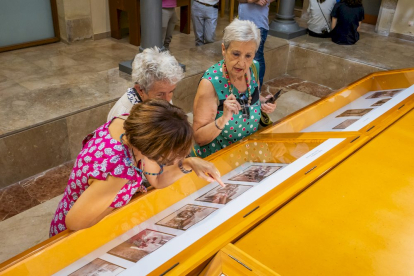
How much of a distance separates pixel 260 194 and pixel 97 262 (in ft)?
2.23

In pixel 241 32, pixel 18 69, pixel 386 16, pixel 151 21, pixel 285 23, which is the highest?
pixel 241 32

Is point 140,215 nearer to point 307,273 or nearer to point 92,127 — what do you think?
point 307,273

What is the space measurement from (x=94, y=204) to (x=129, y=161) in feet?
0.69

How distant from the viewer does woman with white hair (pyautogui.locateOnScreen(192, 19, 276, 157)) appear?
225cm

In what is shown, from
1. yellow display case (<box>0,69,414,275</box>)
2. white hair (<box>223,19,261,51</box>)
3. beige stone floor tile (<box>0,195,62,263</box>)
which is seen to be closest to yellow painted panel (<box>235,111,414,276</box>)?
yellow display case (<box>0,69,414,275</box>)

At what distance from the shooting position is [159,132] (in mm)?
1343

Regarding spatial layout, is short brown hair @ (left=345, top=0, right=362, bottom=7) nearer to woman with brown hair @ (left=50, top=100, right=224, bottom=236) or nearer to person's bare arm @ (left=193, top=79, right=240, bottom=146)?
person's bare arm @ (left=193, top=79, right=240, bottom=146)

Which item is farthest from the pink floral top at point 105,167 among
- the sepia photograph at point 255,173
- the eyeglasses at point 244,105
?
the eyeglasses at point 244,105

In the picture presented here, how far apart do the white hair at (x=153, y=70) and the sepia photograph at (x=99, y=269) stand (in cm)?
106

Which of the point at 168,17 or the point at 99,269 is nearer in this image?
the point at 99,269

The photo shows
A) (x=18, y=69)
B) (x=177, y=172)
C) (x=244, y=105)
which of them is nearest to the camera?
(x=177, y=172)

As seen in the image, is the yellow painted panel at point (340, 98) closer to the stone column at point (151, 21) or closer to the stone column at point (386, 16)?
the stone column at point (151, 21)

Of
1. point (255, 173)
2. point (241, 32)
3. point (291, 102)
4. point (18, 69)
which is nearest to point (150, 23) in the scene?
point (18, 69)

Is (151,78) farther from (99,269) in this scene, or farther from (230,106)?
(99,269)
